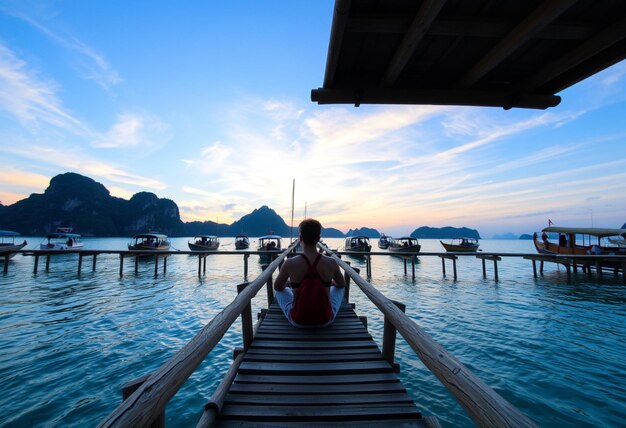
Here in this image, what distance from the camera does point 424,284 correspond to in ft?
60.5

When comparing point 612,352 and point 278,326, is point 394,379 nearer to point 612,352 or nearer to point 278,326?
point 278,326

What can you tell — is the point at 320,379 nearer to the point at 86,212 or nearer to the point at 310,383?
the point at 310,383

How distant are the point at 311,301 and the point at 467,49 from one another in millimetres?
3679

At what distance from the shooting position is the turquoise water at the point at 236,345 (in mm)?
5027

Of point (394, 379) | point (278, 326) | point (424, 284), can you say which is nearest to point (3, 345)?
point (278, 326)

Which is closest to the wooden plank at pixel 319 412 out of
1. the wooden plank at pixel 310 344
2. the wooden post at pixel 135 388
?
the wooden post at pixel 135 388

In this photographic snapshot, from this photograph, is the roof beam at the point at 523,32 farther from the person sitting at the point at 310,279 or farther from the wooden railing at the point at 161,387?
the wooden railing at the point at 161,387

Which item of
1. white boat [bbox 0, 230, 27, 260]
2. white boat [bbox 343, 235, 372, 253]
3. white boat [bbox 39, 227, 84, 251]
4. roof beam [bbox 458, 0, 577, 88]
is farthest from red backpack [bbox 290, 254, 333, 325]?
white boat [bbox 39, 227, 84, 251]

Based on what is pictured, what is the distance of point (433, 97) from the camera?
3.14 meters

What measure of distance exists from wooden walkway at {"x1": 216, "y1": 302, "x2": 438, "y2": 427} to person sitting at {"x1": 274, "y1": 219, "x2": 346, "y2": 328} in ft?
0.95

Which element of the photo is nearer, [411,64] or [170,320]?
[411,64]

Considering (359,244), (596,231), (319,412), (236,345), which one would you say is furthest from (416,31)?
(359,244)

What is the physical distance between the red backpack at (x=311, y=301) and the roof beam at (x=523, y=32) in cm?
302

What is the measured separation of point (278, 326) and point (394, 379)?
2.32m
